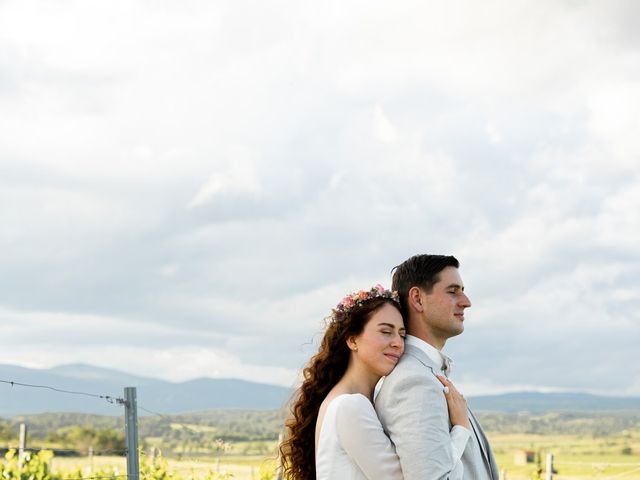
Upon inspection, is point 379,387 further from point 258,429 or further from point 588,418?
point 588,418

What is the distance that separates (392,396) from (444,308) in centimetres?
42

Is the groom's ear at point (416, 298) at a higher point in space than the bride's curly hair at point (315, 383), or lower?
higher

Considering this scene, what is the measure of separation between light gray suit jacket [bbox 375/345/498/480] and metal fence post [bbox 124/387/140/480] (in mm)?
3255

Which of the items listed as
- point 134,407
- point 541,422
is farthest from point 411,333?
point 541,422

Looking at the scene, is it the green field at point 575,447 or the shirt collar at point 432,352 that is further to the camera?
the green field at point 575,447

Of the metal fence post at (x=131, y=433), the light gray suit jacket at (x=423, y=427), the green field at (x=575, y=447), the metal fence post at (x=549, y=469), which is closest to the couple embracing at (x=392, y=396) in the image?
the light gray suit jacket at (x=423, y=427)

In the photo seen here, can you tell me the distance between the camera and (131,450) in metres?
7.39

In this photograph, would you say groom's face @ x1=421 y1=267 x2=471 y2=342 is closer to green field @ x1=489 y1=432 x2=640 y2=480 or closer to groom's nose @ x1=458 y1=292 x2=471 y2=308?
groom's nose @ x1=458 y1=292 x2=471 y2=308

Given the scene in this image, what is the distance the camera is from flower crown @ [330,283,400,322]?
4.62m

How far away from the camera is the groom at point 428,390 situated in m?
4.16

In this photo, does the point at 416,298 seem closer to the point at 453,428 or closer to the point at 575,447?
the point at 453,428

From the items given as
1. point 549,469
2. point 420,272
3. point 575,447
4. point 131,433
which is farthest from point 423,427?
point 575,447

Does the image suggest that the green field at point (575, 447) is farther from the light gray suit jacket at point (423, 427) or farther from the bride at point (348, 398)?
the light gray suit jacket at point (423, 427)

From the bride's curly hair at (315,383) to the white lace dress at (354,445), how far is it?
0.79 feet
